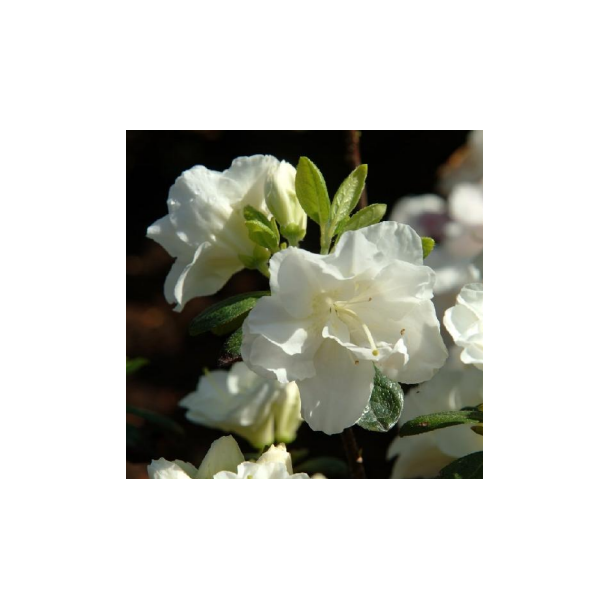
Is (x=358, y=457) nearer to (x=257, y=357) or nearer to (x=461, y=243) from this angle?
(x=257, y=357)

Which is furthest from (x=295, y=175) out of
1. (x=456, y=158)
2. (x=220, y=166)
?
(x=220, y=166)

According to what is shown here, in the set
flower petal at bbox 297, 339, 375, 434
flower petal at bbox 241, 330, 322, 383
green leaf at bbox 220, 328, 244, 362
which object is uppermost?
green leaf at bbox 220, 328, 244, 362

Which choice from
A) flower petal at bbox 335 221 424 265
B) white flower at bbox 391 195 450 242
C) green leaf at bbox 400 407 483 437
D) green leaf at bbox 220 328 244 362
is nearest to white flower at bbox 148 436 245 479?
green leaf at bbox 220 328 244 362

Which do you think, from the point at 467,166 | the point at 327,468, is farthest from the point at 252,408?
the point at 467,166

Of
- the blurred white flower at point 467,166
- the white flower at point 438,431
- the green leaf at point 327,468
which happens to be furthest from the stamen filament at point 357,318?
the blurred white flower at point 467,166

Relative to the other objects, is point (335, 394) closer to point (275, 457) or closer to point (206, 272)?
→ point (275, 457)

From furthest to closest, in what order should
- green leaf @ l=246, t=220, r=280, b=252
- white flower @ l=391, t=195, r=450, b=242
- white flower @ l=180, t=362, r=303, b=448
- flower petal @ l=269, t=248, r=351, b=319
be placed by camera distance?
1. white flower @ l=391, t=195, r=450, b=242
2. white flower @ l=180, t=362, r=303, b=448
3. green leaf @ l=246, t=220, r=280, b=252
4. flower petal @ l=269, t=248, r=351, b=319

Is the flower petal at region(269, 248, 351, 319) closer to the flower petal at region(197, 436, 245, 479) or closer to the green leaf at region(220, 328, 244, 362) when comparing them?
the green leaf at region(220, 328, 244, 362)
